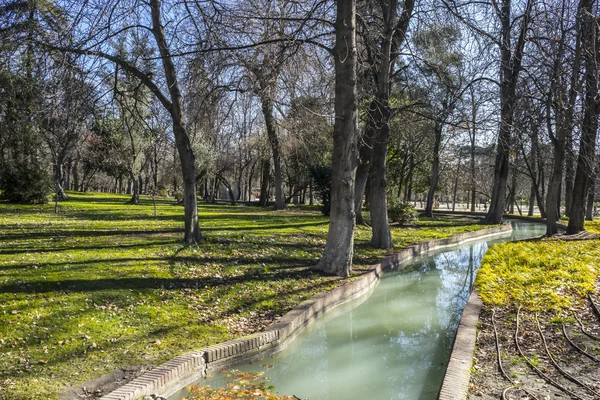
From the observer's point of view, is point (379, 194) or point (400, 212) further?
point (400, 212)

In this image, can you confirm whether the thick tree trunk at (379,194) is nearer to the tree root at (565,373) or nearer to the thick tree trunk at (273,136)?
the thick tree trunk at (273,136)

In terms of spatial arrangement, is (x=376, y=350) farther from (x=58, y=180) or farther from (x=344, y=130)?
(x=58, y=180)

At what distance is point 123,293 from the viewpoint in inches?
281

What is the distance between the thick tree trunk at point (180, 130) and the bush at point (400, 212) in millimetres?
13022

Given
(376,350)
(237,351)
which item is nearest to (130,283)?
(237,351)

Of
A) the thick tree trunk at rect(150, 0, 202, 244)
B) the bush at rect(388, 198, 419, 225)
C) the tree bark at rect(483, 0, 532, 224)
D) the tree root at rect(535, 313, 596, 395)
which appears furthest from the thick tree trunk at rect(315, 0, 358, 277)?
the bush at rect(388, 198, 419, 225)

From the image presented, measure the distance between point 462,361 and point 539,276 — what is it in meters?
5.55

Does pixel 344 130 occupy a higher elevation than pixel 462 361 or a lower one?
higher

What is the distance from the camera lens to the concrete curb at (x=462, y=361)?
448cm

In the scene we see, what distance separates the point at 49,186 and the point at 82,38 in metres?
14.1

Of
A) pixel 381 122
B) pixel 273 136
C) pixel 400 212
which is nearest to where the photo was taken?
pixel 381 122

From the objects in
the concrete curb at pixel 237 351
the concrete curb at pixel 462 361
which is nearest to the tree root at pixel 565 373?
the concrete curb at pixel 462 361

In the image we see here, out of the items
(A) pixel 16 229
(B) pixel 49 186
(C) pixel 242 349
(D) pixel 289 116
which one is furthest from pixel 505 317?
Result: (B) pixel 49 186

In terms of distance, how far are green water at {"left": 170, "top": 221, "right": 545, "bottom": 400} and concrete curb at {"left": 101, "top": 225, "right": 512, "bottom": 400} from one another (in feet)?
0.44
